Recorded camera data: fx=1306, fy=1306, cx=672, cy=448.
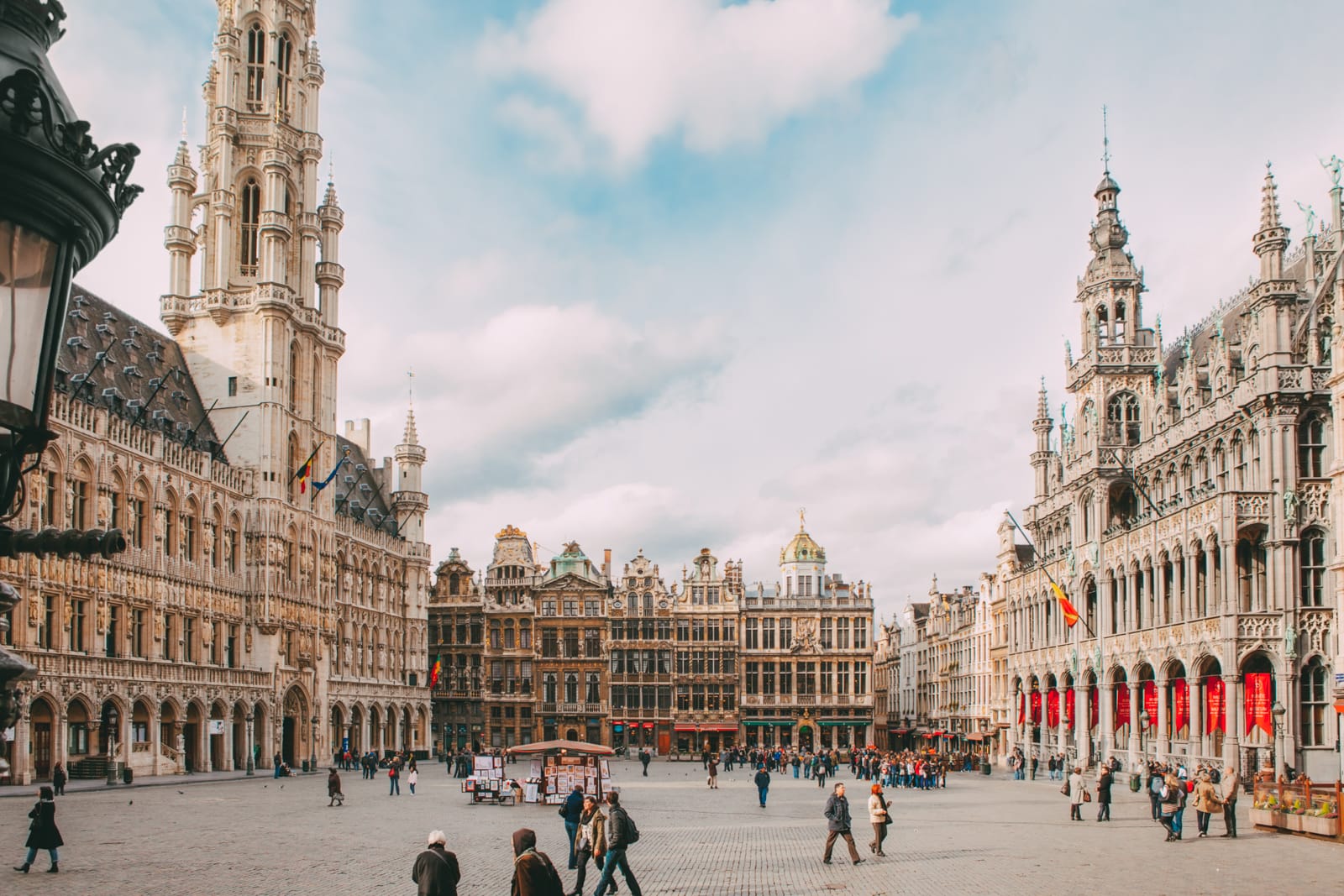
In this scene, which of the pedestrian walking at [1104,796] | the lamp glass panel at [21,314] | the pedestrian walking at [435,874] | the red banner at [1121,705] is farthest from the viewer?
the red banner at [1121,705]

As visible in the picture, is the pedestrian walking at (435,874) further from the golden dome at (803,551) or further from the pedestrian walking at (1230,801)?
Result: the golden dome at (803,551)

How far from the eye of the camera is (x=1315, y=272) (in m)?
46.7

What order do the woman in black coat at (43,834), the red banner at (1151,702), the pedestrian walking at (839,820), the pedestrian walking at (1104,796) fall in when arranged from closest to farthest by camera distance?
the woman in black coat at (43,834) → the pedestrian walking at (839,820) → the pedestrian walking at (1104,796) → the red banner at (1151,702)

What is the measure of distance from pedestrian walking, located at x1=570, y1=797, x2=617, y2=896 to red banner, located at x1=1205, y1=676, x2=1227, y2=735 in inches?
1281

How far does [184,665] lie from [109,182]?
190 feet

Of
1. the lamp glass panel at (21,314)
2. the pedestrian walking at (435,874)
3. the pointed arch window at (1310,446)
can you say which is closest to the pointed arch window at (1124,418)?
the pointed arch window at (1310,446)

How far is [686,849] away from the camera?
26469 millimetres

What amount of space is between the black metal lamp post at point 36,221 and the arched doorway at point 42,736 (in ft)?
160

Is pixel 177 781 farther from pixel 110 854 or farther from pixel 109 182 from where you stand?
pixel 109 182

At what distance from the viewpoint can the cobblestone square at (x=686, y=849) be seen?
2047cm

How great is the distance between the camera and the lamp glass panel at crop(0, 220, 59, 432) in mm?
4051

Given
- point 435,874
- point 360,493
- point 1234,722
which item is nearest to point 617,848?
point 435,874

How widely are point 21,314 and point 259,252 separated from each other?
7069 cm

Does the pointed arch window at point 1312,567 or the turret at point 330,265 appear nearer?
the pointed arch window at point 1312,567
